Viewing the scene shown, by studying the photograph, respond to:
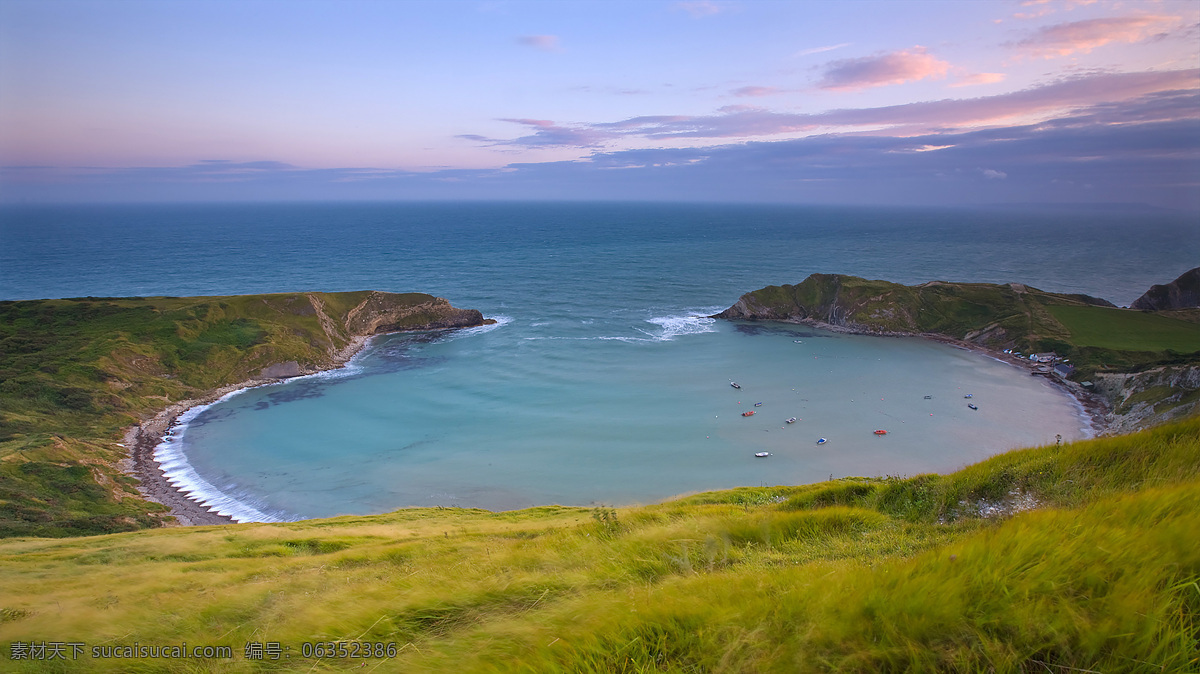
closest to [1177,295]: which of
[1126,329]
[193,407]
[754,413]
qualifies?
[1126,329]

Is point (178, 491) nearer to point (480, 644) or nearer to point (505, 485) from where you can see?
point (505, 485)

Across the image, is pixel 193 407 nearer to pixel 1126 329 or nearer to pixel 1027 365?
pixel 1027 365

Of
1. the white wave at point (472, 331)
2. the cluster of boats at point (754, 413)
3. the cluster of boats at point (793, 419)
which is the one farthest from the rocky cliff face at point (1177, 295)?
the white wave at point (472, 331)

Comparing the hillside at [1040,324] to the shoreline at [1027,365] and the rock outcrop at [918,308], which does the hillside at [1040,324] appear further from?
the shoreline at [1027,365]

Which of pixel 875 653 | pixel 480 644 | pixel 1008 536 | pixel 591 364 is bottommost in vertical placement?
pixel 591 364

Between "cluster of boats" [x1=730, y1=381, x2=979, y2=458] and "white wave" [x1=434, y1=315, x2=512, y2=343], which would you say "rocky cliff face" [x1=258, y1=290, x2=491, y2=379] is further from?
"cluster of boats" [x1=730, y1=381, x2=979, y2=458]

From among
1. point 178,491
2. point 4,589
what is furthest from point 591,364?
point 4,589

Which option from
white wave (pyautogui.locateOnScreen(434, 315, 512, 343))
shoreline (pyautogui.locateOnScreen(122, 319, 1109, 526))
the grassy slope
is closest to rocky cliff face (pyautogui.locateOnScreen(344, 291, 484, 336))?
white wave (pyautogui.locateOnScreen(434, 315, 512, 343))
